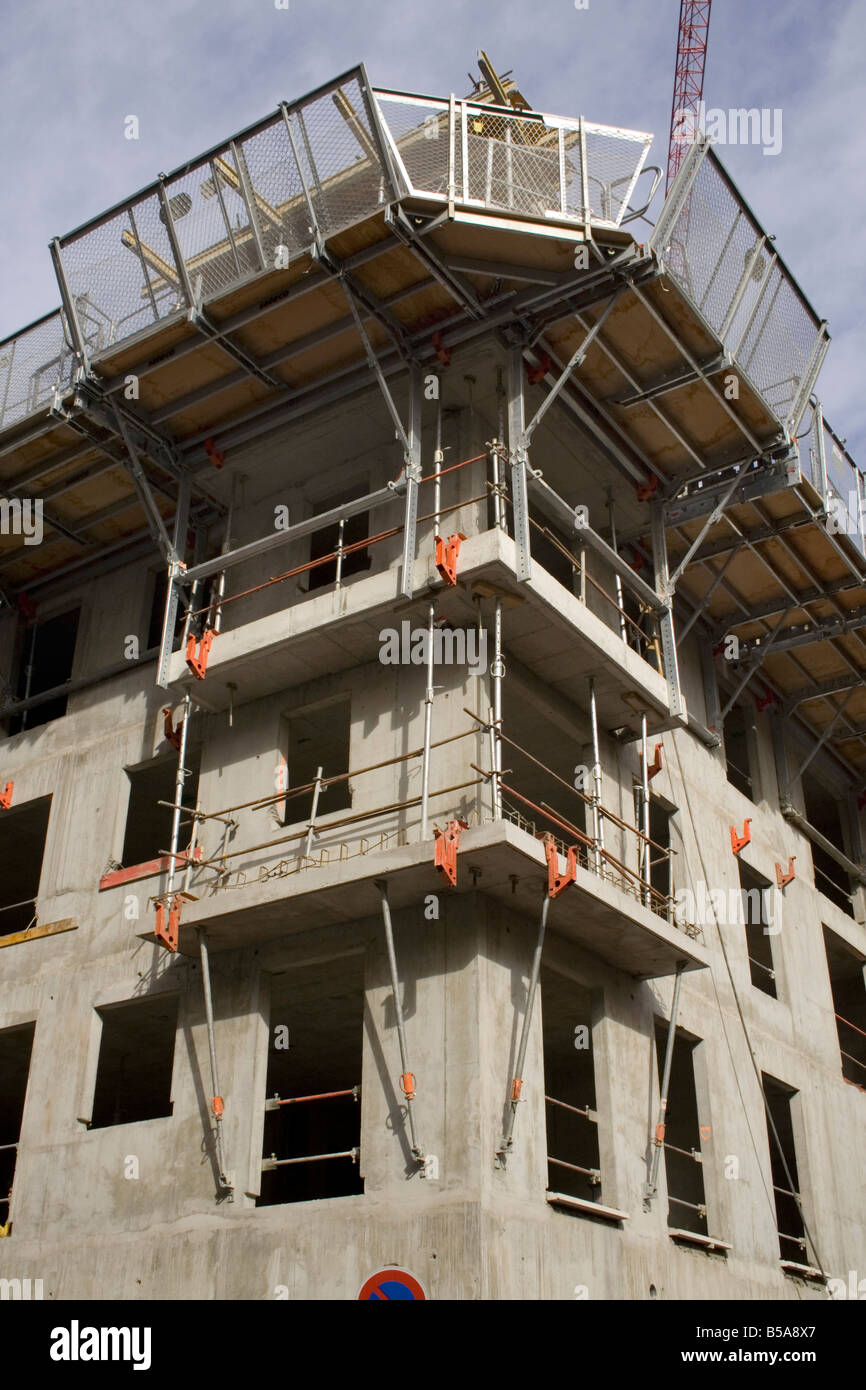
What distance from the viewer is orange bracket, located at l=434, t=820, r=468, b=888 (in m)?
17.2

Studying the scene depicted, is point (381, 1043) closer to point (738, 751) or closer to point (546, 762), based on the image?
point (546, 762)

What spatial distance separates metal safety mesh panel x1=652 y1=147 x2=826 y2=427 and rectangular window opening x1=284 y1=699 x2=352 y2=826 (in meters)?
8.60

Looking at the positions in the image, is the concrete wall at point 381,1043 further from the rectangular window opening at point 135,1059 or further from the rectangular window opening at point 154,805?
the rectangular window opening at point 135,1059

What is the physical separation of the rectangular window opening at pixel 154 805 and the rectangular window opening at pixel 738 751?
37.9 feet

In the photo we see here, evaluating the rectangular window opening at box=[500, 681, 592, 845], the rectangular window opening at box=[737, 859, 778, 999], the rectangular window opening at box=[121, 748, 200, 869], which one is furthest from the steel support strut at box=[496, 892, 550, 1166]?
the rectangular window opening at box=[737, 859, 778, 999]

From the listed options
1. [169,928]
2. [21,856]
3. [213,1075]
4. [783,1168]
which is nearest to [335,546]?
[169,928]

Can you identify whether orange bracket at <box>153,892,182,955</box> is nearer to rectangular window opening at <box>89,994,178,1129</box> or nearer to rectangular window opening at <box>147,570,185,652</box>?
rectangular window opening at <box>89,994,178,1129</box>

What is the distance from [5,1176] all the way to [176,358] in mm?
19699

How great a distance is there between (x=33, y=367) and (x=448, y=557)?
979cm

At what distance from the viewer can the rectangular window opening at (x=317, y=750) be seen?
897 inches

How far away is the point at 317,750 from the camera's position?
83.0 ft
